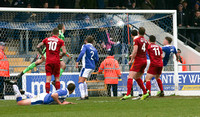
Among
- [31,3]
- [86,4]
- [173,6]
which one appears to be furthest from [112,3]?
[31,3]

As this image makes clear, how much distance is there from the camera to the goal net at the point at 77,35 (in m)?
17.9

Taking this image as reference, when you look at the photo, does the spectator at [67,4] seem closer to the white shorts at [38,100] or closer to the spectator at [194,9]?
the spectator at [194,9]

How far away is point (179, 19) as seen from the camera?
2559 cm

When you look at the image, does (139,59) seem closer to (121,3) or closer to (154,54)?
(154,54)

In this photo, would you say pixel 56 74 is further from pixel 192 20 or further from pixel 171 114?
pixel 192 20

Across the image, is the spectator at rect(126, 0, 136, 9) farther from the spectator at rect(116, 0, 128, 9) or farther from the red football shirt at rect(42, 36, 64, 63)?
the red football shirt at rect(42, 36, 64, 63)

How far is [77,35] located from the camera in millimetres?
19031

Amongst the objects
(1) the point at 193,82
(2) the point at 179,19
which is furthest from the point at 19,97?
(2) the point at 179,19

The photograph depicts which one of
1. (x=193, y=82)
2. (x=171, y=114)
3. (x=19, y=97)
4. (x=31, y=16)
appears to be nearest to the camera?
(x=171, y=114)

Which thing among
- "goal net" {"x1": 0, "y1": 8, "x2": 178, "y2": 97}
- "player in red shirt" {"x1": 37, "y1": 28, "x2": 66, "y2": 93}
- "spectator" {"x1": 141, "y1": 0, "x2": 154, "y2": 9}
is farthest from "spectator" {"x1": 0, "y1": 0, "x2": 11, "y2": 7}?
"player in red shirt" {"x1": 37, "y1": 28, "x2": 66, "y2": 93}

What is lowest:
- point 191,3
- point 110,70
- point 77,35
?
point 110,70

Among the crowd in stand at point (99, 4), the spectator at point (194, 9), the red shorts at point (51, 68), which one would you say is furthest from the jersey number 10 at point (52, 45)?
the spectator at point (194, 9)

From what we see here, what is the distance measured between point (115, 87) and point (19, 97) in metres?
6.59

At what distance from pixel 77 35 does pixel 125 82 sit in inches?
103
